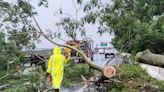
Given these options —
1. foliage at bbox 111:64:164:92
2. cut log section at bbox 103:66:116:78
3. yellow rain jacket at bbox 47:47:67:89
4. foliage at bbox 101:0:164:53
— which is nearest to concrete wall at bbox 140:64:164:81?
foliage at bbox 111:64:164:92

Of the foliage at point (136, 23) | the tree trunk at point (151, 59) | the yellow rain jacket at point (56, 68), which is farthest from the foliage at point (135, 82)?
the foliage at point (136, 23)

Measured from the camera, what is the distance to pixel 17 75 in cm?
1280

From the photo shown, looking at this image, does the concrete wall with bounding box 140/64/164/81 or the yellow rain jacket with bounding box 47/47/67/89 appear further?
the concrete wall with bounding box 140/64/164/81

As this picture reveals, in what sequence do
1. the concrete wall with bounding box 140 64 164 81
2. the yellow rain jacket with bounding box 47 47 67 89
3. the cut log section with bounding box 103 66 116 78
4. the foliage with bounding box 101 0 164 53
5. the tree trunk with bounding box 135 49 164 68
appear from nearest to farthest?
Answer: the yellow rain jacket with bounding box 47 47 67 89 → the cut log section with bounding box 103 66 116 78 → the concrete wall with bounding box 140 64 164 81 → the tree trunk with bounding box 135 49 164 68 → the foliage with bounding box 101 0 164 53

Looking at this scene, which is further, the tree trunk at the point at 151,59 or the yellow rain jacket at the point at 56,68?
the tree trunk at the point at 151,59

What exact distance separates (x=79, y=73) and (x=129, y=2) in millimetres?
5675

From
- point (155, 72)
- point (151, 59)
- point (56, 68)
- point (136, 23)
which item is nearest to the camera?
point (56, 68)

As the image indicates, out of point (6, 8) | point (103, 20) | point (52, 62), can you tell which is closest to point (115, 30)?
point (103, 20)

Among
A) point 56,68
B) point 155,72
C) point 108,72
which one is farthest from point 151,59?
point 56,68

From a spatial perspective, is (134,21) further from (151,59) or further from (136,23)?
(151,59)

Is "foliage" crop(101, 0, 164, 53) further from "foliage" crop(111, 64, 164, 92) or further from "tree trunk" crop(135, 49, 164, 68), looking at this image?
"foliage" crop(111, 64, 164, 92)

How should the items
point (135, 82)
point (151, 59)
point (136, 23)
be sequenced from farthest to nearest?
point (136, 23) < point (151, 59) < point (135, 82)

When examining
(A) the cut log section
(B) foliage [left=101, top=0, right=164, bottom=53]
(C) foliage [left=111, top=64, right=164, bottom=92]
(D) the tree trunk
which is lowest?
(C) foliage [left=111, top=64, right=164, bottom=92]

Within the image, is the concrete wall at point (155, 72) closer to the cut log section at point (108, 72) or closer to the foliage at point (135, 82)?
the foliage at point (135, 82)
